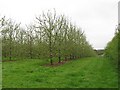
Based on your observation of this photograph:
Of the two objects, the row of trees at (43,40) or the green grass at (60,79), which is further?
the row of trees at (43,40)

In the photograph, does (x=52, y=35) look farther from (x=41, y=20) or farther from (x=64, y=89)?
(x=64, y=89)

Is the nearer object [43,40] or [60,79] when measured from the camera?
[60,79]

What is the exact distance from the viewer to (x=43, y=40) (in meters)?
46.8

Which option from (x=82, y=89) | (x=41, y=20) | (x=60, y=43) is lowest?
(x=82, y=89)

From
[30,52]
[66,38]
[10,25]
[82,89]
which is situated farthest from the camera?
[30,52]

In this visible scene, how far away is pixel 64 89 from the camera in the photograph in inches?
546

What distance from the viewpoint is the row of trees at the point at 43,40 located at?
39.2 meters

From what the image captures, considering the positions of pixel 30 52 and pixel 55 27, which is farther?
pixel 30 52

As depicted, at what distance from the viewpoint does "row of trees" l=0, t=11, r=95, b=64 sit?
39200 millimetres

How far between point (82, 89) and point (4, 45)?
136 ft

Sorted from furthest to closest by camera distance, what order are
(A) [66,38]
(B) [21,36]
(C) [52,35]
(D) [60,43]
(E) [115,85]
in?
(B) [21,36], (A) [66,38], (D) [60,43], (C) [52,35], (E) [115,85]

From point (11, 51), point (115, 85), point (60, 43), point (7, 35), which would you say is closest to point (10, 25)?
point (7, 35)

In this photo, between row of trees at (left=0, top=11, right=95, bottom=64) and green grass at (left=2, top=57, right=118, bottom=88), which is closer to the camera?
green grass at (left=2, top=57, right=118, bottom=88)

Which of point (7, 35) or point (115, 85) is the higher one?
point (7, 35)
